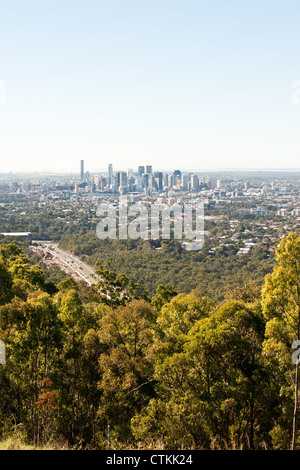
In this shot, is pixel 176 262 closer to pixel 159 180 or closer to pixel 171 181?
pixel 159 180

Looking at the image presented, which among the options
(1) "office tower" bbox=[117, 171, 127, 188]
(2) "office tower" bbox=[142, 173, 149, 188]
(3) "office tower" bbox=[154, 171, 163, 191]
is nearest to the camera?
(1) "office tower" bbox=[117, 171, 127, 188]

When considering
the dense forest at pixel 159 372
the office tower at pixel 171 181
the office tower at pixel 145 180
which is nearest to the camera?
the dense forest at pixel 159 372

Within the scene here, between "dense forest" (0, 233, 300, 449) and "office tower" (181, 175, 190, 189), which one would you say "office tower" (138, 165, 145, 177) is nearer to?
"office tower" (181, 175, 190, 189)

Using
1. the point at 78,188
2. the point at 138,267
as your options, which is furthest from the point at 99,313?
the point at 78,188

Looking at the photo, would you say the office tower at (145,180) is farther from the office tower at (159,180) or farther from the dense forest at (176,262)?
the dense forest at (176,262)

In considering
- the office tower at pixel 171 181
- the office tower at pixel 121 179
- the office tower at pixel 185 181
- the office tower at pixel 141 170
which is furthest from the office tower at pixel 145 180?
the office tower at pixel 185 181

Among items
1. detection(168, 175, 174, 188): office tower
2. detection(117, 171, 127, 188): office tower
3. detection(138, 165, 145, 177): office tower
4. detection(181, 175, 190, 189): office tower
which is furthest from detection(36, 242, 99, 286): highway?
detection(181, 175, 190, 189): office tower

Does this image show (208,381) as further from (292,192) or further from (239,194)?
(292,192)

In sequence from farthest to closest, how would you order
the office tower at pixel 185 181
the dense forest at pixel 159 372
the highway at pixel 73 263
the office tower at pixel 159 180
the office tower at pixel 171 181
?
the office tower at pixel 185 181, the office tower at pixel 171 181, the office tower at pixel 159 180, the highway at pixel 73 263, the dense forest at pixel 159 372

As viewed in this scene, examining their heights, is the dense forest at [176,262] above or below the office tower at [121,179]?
below
